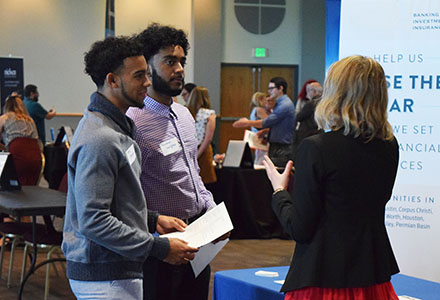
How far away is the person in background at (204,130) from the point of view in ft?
19.3

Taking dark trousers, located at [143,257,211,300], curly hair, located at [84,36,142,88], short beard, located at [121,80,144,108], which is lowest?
dark trousers, located at [143,257,211,300]

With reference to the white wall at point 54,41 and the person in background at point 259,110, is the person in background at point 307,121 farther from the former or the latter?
the white wall at point 54,41

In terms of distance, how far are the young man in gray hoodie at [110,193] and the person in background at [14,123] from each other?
510 centimetres

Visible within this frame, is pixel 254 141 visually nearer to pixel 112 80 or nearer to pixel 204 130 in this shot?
pixel 204 130

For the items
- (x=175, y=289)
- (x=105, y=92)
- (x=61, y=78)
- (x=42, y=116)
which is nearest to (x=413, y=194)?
(x=175, y=289)

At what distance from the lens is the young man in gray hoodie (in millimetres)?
1709

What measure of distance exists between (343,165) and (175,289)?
0.83 m

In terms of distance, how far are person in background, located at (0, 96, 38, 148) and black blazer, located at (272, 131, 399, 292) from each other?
5.39m

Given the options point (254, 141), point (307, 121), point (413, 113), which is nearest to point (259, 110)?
point (254, 141)

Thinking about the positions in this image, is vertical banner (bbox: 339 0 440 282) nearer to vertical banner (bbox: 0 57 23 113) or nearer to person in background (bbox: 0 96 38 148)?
person in background (bbox: 0 96 38 148)

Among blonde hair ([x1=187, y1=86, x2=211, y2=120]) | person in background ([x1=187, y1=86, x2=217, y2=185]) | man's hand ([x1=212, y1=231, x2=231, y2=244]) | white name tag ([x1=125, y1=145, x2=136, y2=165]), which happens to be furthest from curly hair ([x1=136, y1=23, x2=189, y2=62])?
blonde hair ([x1=187, y1=86, x2=211, y2=120])

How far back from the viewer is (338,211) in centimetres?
178

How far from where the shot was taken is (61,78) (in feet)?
40.5

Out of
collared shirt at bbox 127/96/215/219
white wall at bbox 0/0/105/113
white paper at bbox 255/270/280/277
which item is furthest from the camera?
white wall at bbox 0/0/105/113
